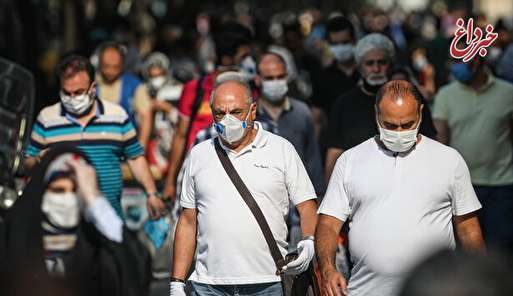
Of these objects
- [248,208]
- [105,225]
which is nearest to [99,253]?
[105,225]

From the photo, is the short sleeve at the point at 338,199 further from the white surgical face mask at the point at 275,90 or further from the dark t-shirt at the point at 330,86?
the dark t-shirt at the point at 330,86

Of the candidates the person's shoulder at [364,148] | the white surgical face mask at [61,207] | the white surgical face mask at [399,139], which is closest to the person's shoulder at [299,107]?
the person's shoulder at [364,148]

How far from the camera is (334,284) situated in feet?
20.9

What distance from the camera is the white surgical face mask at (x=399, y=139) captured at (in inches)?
252

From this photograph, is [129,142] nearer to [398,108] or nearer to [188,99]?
[188,99]

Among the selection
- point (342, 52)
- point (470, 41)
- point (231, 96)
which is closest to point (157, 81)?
point (342, 52)

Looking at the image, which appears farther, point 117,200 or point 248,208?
point 117,200

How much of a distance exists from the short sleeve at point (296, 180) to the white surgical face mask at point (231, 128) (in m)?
0.24

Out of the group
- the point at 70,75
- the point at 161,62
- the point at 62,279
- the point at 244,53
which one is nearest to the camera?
the point at 62,279

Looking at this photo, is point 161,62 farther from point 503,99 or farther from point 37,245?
point 37,245

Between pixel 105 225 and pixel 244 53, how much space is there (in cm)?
521

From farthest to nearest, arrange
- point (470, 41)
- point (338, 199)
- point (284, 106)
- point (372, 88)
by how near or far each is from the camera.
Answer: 1. point (284, 106)
2. point (372, 88)
3. point (470, 41)
4. point (338, 199)

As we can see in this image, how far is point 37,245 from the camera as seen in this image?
18.0 ft

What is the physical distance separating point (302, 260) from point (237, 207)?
417 millimetres
